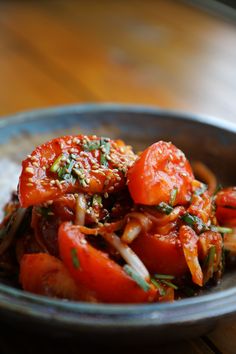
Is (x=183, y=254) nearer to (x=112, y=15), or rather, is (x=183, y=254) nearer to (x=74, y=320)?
(x=74, y=320)

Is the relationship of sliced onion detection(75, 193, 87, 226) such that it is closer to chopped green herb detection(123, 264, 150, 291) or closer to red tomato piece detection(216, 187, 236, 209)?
chopped green herb detection(123, 264, 150, 291)

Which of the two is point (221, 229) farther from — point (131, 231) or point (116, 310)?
point (116, 310)

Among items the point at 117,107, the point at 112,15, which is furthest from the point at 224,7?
the point at 117,107

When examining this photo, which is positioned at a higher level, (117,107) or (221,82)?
(221,82)

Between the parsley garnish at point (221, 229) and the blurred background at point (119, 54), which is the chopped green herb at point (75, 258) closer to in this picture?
the parsley garnish at point (221, 229)

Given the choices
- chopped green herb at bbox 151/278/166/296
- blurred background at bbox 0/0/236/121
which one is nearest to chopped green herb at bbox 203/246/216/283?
chopped green herb at bbox 151/278/166/296

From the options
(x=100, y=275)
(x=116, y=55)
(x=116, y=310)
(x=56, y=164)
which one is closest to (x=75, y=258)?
(x=100, y=275)
